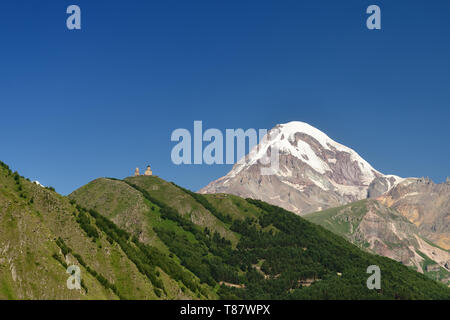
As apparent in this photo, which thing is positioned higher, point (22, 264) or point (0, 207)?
point (0, 207)

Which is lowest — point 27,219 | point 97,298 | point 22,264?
point 97,298

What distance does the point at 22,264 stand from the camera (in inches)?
6570
